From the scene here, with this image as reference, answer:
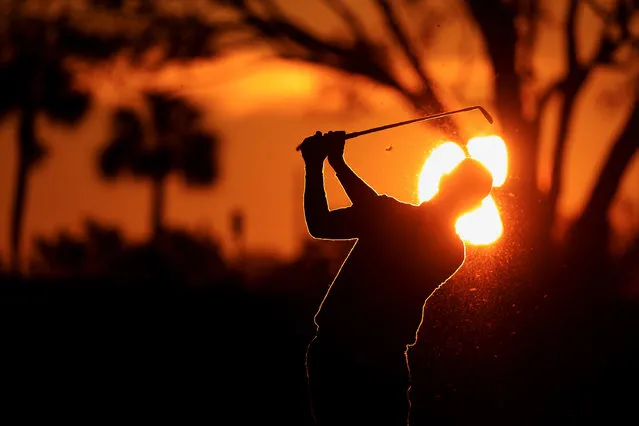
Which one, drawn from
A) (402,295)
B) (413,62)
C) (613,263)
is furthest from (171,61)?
(402,295)

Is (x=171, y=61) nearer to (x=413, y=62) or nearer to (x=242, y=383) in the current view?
(x=413, y=62)

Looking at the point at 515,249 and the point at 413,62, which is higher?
the point at 413,62

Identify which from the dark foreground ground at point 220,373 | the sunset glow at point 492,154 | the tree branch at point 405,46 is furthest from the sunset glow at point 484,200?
the tree branch at point 405,46

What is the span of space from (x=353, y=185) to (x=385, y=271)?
0.37 meters

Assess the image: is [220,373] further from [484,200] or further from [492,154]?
[484,200]

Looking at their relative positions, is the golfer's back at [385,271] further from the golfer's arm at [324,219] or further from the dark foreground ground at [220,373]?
the dark foreground ground at [220,373]

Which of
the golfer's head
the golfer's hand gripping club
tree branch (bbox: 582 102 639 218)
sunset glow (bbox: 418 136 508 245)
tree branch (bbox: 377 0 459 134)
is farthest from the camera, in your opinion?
tree branch (bbox: 582 102 639 218)

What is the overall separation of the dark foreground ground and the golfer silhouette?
3879mm

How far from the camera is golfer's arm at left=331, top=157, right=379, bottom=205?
505cm

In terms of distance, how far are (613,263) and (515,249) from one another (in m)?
7.77

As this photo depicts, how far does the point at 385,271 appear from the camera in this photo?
5.04m

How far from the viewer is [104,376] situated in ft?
42.0

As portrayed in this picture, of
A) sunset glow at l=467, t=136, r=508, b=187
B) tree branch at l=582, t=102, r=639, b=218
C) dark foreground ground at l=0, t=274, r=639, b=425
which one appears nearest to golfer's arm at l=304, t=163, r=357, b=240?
sunset glow at l=467, t=136, r=508, b=187

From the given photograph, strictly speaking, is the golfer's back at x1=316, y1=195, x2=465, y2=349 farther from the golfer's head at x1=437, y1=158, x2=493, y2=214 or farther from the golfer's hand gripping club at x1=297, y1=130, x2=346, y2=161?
the golfer's hand gripping club at x1=297, y1=130, x2=346, y2=161
